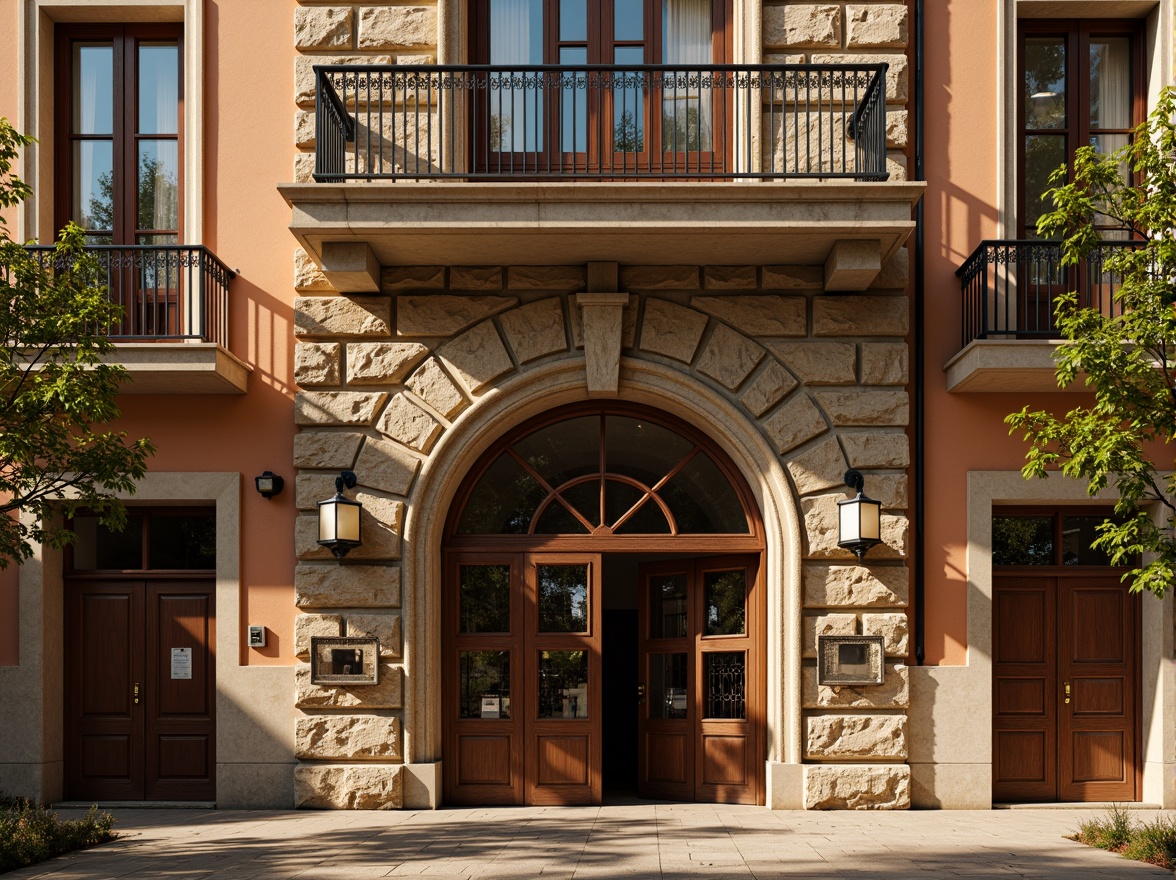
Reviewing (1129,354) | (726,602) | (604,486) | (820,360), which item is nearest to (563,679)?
(726,602)

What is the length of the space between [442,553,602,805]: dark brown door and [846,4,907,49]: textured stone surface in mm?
5779

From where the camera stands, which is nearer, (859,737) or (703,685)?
(859,737)

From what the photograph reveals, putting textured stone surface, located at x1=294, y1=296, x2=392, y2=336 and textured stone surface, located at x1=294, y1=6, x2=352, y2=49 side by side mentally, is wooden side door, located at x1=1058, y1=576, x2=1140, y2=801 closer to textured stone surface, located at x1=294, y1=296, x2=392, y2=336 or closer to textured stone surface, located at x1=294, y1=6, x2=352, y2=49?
textured stone surface, located at x1=294, y1=296, x2=392, y2=336

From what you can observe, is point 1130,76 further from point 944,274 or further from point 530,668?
point 530,668

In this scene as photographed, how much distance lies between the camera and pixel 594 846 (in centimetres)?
866

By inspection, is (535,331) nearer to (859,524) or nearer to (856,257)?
(856,257)


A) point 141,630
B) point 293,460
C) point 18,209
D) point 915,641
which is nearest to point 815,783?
point 915,641

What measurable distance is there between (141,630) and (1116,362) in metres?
9.31

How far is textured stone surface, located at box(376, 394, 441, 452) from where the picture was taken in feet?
35.3

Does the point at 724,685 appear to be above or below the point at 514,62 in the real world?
below

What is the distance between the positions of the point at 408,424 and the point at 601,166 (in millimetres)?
3082

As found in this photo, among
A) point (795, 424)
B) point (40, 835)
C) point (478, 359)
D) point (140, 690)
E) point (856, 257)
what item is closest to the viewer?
point (40, 835)

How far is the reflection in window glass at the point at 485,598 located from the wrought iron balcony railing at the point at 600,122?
3.87 metres

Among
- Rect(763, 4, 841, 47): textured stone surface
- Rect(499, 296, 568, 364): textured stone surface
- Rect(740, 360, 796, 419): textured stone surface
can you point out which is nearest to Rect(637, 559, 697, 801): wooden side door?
Rect(740, 360, 796, 419): textured stone surface
